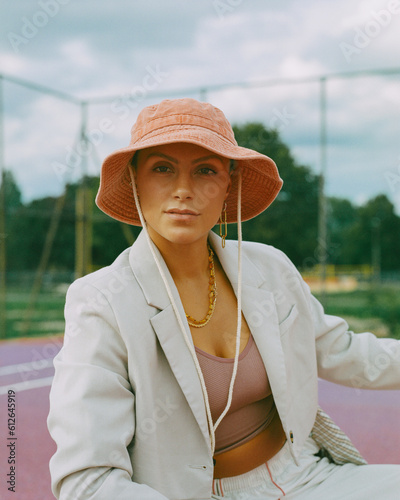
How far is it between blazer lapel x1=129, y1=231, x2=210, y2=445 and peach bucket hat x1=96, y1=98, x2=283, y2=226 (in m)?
0.23

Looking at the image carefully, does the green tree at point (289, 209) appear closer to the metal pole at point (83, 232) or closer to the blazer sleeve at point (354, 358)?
the metal pole at point (83, 232)

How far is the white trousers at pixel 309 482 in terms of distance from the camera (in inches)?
55.2

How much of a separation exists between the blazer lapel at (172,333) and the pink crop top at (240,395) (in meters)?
Result: 0.07

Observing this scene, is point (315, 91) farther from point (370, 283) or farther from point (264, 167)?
point (264, 167)

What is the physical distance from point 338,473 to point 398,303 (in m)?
6.88

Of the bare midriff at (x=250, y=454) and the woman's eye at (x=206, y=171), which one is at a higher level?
the woman's eye at (x=206, y=171)

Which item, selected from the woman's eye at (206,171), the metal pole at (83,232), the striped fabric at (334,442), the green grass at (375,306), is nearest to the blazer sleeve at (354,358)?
the striped fabric at (334,442)

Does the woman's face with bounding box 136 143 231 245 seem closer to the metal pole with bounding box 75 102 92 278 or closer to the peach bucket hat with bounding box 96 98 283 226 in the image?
the peach bucket hat with bounding box 96 98 283 226

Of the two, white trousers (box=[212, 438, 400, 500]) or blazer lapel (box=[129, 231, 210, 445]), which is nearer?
blazer lapel (box=[129, 231, 210, 445])

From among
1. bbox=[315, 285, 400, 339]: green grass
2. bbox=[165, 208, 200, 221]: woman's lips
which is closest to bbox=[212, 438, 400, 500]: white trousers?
bbox=[165, 208, 200, 221]: woman's lips

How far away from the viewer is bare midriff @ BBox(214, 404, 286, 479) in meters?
1.42

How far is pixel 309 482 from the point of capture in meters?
1.49

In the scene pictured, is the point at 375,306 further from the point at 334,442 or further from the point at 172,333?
the point at 172,333

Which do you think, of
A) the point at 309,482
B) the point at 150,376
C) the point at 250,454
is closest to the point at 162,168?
the point at 150,376
